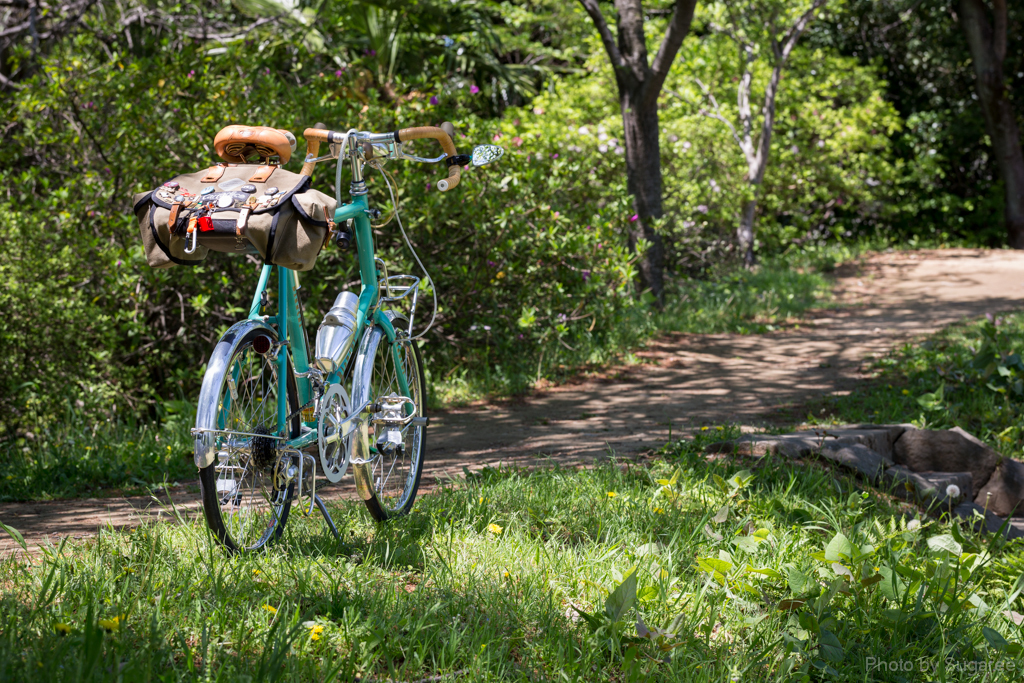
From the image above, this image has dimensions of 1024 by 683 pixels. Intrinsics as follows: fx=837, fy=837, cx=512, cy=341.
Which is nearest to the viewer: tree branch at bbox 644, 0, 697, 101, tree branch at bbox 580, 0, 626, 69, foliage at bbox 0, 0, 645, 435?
foliage at bbox 0, 0, 645, 435

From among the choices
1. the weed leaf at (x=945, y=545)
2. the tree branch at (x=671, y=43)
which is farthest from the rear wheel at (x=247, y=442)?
the tree branch at (x=671, y=43)

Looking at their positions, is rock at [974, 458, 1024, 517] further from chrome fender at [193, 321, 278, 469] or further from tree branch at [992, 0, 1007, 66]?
tree branch at [992, 0, 1007, 66]

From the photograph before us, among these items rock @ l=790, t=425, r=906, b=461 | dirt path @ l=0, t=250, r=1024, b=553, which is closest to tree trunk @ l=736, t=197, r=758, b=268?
dirt path @ l=0, t=250, r=1024, b=553

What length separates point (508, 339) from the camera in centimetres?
671

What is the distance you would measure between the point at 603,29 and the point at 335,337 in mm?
6036

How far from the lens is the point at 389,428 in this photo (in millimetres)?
3127

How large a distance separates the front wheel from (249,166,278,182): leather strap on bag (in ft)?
2.23

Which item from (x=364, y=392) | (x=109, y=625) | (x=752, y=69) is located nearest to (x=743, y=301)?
(x=752, y=69)

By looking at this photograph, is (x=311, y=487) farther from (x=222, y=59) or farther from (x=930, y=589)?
(x=222, y=59)

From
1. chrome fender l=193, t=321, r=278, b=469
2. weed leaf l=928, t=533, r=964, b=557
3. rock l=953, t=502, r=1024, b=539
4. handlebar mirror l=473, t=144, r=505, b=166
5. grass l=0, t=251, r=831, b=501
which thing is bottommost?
rock l=953, t=502, r=1024, b=539

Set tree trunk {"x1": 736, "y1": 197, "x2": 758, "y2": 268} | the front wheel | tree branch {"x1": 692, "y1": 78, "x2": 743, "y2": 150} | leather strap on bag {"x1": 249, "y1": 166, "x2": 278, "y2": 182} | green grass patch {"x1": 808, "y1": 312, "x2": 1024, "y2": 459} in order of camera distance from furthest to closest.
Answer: tree trunk {"x1": 736, "y1": 197, "x2": 758, "y2": 268} → tree branch {"x1": 692, "y1": 78, "x2": 743, "y2": 150} → green grass patch {"x1": 808, "y1": 312, "x2": 1024, "y2": 459} → the front wheel → leather strap on bag {"x1": 249, "y1": 166, "x2": 278, "y2": 182}

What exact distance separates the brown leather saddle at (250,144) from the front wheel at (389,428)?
711 mm

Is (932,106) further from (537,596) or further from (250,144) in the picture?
(537,596)

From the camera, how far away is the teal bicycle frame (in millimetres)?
2787
